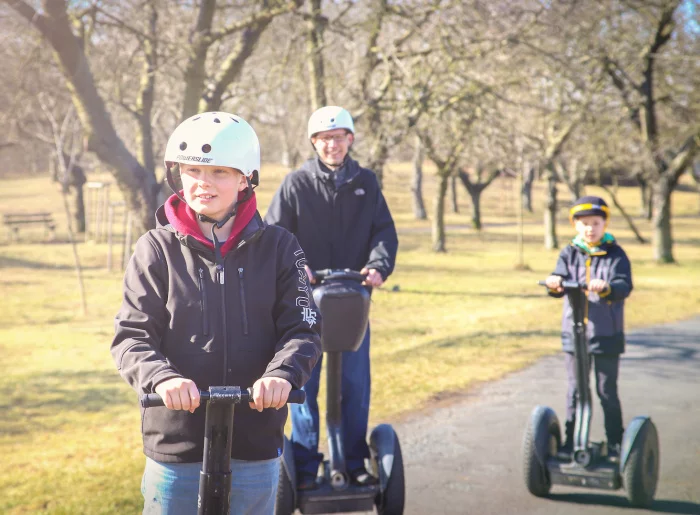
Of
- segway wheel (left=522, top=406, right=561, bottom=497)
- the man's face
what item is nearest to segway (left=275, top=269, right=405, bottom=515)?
the man's face

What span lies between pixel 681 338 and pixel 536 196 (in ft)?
207

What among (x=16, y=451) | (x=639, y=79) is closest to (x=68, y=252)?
(x=639, y=79)

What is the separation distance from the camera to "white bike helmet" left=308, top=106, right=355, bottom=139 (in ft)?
16.4

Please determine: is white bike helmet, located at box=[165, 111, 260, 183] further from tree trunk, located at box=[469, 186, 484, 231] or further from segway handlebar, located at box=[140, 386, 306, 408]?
tree trunk, located at box=[469, 186, 484, 231]

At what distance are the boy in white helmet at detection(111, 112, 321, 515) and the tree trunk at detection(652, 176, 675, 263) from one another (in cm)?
2393

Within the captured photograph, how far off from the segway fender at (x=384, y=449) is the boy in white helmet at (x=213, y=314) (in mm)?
1875

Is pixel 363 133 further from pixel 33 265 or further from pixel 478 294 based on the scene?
pixel 33 265

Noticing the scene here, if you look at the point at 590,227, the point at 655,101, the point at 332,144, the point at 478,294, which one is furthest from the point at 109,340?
the point at 655,101

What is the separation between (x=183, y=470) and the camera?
9.00ft

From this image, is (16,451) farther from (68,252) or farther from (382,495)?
(68,252)

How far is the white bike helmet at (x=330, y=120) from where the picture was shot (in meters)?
5.00

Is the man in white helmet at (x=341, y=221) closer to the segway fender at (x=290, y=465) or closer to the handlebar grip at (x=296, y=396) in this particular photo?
the segway fender at (x=290, y=465)

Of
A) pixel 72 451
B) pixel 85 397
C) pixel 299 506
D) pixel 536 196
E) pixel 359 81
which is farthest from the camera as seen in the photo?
pixel 536 196

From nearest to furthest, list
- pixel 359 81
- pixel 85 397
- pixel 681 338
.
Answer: pixel 85 397 < pixel 681 338 < pixel 359 81
